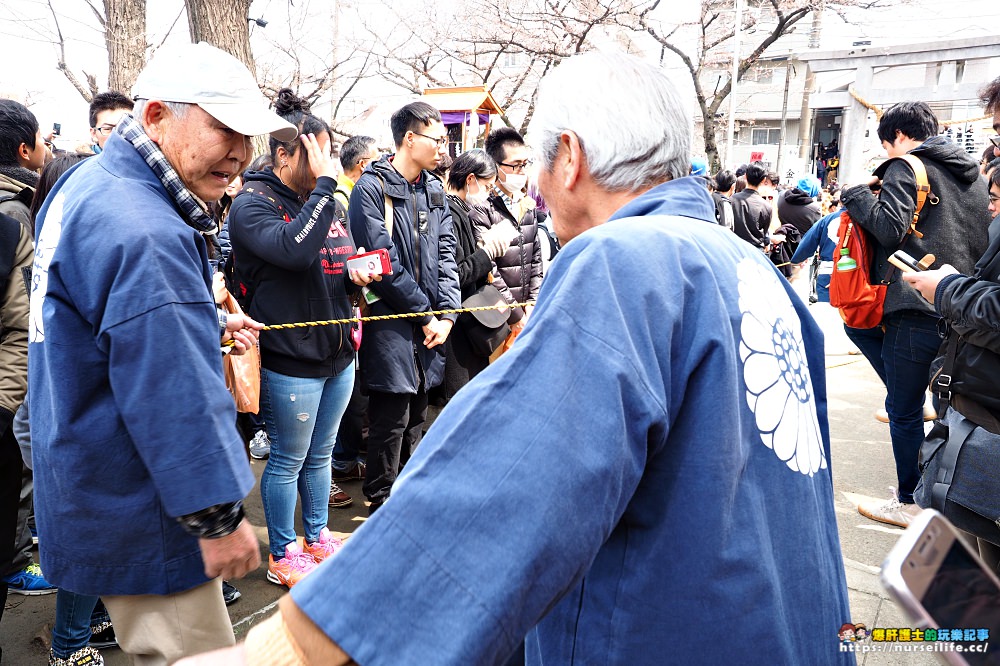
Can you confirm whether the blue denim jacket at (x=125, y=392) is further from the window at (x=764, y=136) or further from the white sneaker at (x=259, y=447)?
the window at (x=764, y=136)

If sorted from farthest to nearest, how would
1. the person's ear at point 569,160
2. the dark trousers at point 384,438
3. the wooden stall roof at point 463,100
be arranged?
the wooden stall roof at point 463,100, the dark trousers at point 384,438, the person's ear at point 569,160

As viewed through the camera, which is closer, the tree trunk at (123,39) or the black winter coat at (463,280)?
the black winter coat at (463,280)

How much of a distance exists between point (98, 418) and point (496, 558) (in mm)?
1314

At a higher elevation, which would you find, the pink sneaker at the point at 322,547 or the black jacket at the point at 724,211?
the black jacket at the point at 724,211

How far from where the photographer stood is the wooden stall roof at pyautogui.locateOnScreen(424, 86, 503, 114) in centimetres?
1263

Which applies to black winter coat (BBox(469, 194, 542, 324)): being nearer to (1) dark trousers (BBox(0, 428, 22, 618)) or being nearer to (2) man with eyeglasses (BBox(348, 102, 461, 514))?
(2) man with eyeglasses (BBox(348, 102, 461, 514))

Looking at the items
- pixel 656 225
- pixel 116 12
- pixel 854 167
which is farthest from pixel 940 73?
pixel 656 225

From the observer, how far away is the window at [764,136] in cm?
4138

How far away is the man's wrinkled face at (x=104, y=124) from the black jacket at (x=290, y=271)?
161 centimetres

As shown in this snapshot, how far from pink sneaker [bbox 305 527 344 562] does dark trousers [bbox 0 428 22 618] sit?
122 centimetres

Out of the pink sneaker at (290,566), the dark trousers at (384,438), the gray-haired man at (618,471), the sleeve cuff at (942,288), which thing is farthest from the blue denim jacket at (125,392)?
the sleeve cuff at (942,288)

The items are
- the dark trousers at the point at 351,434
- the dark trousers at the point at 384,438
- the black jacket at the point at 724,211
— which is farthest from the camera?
the black jacket at the point at 724,211

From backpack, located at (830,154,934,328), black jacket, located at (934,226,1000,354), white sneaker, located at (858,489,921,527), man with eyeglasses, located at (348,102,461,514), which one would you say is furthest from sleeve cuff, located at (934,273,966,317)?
man with eyeglasses, located at (348,102,461,514)

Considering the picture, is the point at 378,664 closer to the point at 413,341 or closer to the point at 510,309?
the point at 413,341
